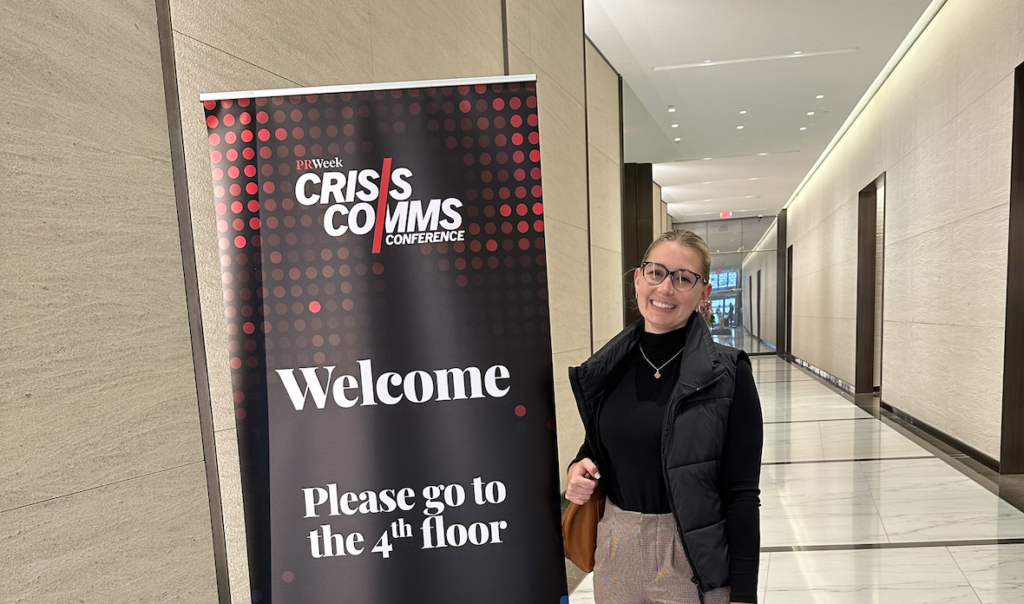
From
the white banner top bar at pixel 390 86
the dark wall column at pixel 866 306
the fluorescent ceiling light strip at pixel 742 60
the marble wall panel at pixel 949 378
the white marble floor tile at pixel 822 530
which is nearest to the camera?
the white banner top bar at pixel 390 86

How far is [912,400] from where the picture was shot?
269 inches

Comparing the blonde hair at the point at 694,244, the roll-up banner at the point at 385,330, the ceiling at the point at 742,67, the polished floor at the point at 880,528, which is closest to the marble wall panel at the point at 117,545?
the roll-up banner at the point at 385,330

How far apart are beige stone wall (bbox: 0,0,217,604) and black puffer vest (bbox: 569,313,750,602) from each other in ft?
3.77

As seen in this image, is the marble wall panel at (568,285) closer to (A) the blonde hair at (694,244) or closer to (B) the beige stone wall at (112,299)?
(A) the blonde hair at (694,244)

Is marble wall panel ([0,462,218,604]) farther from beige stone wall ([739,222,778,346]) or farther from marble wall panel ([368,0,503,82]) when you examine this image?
beige stone wall ([739,222,778,346])

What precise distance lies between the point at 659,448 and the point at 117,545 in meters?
1.21

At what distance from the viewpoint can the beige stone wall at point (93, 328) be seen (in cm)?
117

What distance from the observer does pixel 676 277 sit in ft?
5.02

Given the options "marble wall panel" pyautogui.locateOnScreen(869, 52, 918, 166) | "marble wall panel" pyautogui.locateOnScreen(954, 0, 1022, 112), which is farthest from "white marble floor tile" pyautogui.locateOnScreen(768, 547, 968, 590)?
"marble wall panel" pyautogui.locateOnScreen(869, 52, 918, 166)

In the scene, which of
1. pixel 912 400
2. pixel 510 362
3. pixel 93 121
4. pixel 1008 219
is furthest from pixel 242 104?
pixel 912 400

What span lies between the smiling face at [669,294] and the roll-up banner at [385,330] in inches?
11.3

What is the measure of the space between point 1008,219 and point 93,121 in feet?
18.0

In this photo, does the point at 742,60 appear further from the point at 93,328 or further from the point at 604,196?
the point at 93,328

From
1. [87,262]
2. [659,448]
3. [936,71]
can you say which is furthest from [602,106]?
[87,262]
